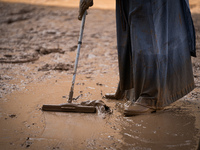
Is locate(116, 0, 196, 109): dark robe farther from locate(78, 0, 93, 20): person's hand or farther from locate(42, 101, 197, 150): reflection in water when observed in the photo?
locate(78, 0, 93, 20): person's hand

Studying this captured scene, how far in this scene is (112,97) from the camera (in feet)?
7.98

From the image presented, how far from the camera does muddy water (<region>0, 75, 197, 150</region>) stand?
1578mm

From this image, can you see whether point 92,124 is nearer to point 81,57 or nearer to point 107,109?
point 107,109

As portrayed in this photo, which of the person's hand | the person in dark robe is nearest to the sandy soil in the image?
the person in dark robe

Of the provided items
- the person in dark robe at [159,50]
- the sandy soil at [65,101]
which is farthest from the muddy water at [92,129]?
the person in dark robe at [159,50]

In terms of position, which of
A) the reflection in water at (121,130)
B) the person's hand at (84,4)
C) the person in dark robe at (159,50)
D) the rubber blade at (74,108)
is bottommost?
the reflection in water at (121,130)

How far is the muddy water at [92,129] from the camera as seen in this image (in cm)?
158

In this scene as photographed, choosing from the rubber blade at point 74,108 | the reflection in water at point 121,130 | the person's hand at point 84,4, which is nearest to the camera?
the reflection in water at point 121,130

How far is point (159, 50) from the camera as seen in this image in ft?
6.37

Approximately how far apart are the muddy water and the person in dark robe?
0.15 meters

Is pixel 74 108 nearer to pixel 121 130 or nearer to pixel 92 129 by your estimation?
pixel 92 129

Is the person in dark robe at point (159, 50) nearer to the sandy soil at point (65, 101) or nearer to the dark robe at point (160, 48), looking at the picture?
the dark robe at point (160, 48)

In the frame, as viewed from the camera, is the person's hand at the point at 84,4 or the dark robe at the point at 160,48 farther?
the person's hand at the point at 84,4

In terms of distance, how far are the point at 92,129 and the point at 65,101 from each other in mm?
652
